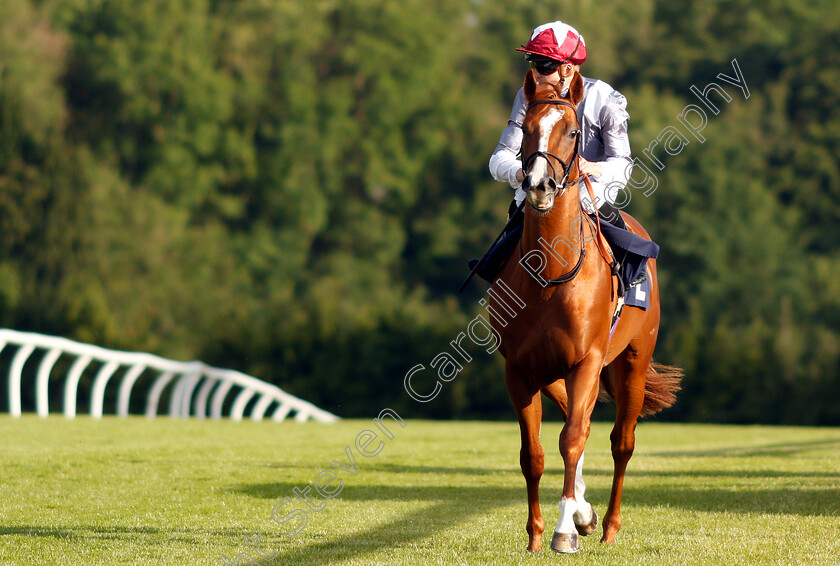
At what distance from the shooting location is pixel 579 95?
5.39 metres

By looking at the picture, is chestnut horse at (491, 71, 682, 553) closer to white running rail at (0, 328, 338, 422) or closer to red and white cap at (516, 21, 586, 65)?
red and white cap at (516, 21, 586, 65)

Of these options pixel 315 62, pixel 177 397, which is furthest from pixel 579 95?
pixel 315 62

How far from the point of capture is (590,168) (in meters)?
5.68

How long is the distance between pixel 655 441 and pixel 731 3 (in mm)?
35653

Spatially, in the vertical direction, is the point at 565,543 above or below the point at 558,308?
below

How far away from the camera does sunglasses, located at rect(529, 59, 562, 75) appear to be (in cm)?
571

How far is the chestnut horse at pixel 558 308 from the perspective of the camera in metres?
5.21

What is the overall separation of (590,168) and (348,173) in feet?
126

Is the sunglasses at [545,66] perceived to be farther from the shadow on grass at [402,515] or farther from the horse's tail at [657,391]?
the shadow on grass at [402,515]

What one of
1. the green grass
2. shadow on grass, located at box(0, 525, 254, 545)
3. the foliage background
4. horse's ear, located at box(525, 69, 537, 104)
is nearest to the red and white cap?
horse's ear, located at box(525, 69, 537, 104)

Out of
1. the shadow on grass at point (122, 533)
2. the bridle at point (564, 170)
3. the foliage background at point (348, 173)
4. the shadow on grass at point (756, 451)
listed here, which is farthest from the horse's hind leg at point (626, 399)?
the foliage background at point (348, 173)

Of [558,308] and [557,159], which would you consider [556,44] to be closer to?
A: [557,159]

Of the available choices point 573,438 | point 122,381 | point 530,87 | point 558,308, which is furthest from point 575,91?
point 122,381

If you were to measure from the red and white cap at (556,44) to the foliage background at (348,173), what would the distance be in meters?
23.3
